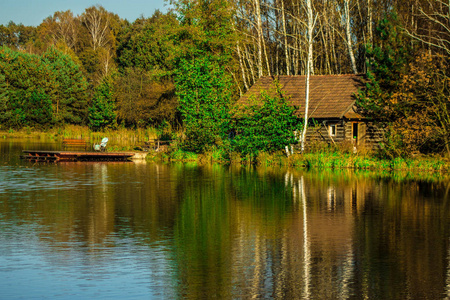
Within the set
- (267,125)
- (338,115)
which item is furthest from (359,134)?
(267,125)

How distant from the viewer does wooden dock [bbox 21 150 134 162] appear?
165ft

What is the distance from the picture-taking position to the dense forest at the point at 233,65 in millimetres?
42469

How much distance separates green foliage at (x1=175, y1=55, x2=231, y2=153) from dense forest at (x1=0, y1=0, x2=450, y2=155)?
0.11 m

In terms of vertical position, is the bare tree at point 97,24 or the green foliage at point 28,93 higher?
the bare tree at point 97,24

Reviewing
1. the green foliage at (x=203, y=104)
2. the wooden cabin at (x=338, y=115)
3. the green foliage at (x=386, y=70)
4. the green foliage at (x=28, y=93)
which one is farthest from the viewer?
the green foliage at (x=28, y=93)

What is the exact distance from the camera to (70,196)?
27672mm

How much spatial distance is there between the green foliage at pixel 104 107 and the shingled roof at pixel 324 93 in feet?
132

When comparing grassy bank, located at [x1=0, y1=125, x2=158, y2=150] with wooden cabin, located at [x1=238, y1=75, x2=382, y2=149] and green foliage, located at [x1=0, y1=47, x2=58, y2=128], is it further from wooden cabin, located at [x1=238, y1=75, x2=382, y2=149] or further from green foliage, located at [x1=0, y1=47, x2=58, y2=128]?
wooden cabin, located at [x1=238, y1=75, x2=382, y2=149]

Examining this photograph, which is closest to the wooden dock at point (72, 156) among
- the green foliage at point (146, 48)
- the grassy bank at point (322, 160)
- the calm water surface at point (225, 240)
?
the grassy bank at point (322, 160)

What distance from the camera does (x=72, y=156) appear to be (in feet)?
167

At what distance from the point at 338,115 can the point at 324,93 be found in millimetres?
3919

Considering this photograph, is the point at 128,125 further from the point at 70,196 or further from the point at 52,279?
the point at 52,279

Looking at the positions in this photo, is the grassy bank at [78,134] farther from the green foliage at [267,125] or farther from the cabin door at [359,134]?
the cabin door at [359,134]

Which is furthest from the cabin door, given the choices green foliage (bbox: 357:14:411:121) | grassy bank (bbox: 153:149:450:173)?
grassy bank (bbox: 153:149:450:173)
